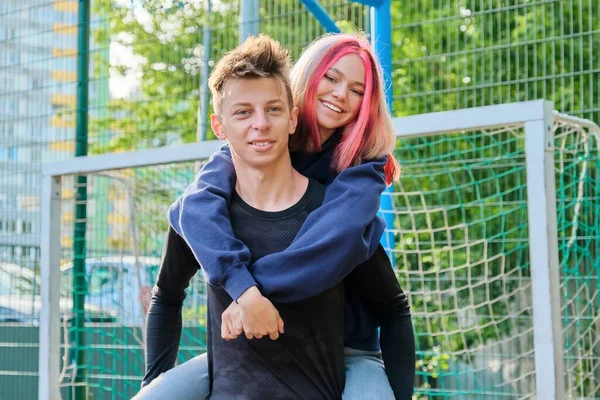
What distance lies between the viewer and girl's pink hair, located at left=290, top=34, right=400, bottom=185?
1.72m

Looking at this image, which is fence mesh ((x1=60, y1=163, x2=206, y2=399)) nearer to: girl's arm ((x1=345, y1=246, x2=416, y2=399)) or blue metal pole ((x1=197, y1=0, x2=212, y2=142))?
blue metal pole ((x1=197, y1=0, x2=212, y2=142))

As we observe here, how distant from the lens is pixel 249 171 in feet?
5.39

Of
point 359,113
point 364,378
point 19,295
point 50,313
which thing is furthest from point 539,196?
point 19,295

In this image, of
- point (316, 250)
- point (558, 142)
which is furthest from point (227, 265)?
point (558, 142)

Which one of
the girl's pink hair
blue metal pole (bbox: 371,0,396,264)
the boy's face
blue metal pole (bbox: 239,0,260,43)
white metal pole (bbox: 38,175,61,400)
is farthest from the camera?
blue metal pole (bbox: 239,0,260,43)

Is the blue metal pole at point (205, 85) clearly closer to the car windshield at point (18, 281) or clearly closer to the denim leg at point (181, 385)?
the car windshield at point (18, 281)

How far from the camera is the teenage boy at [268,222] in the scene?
5.24ft

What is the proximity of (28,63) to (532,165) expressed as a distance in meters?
3.12

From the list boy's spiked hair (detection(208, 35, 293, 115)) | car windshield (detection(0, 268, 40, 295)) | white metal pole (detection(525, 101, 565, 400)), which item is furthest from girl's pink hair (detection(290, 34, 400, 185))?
car windshield (detection(0, 268, 40, 295))

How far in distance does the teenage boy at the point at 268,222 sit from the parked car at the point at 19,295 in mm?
3115

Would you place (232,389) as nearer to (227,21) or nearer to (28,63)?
(28,63)

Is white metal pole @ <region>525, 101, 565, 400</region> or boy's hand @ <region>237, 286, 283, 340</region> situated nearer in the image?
boy's hand @ <region>237, 286, 283, 340</region>

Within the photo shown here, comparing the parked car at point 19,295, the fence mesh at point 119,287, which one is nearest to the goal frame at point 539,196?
the fence mesh at point 119,287

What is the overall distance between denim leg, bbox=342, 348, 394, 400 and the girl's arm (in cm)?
3
